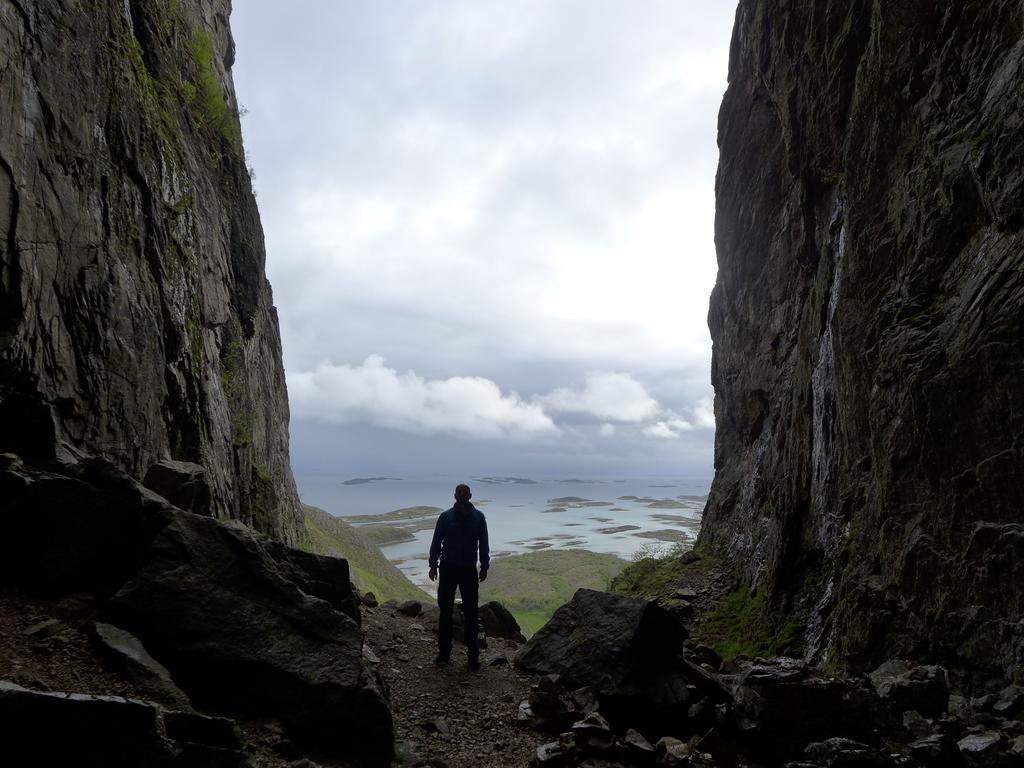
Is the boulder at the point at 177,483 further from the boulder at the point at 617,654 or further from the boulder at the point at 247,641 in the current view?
the boulder at the point at 617,654

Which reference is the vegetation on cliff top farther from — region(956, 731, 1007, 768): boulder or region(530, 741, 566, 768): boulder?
region(530, 741, 566, 768): boulder

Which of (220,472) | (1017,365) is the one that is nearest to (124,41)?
(220,472)

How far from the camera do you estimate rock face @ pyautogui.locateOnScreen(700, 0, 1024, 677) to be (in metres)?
9.31

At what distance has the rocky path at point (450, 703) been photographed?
8531mm

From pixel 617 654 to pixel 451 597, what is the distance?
12.5 feet

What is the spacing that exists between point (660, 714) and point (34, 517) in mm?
9377

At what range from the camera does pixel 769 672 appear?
28.9ft

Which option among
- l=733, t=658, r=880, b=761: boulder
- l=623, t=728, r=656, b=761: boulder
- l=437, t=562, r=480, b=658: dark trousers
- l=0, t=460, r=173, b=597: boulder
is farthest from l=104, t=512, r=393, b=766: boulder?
l=733, t=658, r=880, b=761: boulder

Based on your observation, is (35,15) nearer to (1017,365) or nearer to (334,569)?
(334,569)

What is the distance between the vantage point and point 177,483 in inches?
440

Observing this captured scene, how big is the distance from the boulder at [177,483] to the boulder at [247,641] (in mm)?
3316

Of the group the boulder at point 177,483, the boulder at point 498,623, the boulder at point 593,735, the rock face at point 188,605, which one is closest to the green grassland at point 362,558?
the boulder at point 498,623

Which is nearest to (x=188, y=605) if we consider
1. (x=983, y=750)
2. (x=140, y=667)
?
(x=140, y=667)

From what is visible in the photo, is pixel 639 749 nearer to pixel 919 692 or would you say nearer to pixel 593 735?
pixel 593 735
